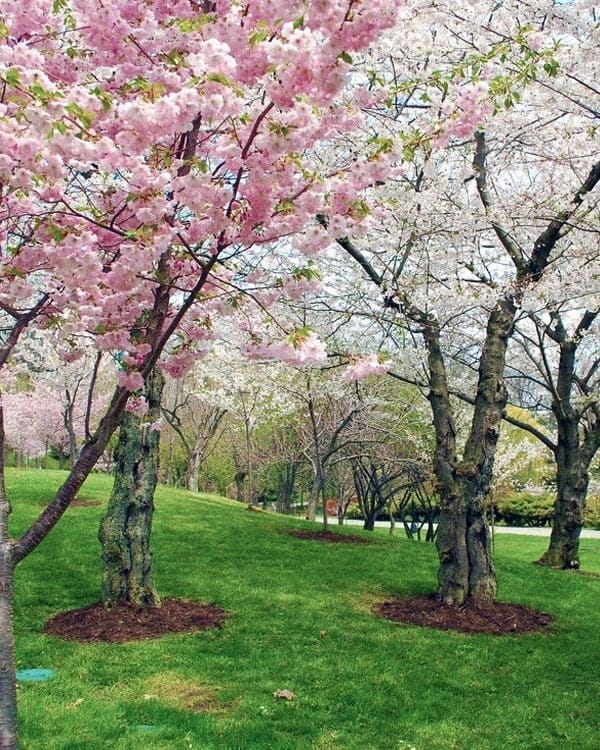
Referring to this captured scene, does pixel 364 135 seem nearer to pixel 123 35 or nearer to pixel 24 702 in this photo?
pixel 123 35

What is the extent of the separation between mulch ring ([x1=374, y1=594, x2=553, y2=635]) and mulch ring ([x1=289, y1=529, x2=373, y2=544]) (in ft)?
15.4

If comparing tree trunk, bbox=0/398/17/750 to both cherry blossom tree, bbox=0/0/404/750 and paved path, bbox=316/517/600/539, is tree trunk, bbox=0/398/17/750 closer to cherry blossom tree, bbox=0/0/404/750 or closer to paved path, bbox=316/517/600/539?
cherry blossom tree, bbox=0/0/404/750

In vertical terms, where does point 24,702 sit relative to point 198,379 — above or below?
below

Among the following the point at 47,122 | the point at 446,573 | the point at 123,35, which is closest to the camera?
the point at 47,122

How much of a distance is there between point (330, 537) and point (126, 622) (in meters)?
7.23

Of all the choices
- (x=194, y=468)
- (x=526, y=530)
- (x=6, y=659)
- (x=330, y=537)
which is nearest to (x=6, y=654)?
(x=6, y=659)

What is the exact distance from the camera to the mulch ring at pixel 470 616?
7.84 meters

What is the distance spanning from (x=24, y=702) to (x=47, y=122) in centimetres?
417

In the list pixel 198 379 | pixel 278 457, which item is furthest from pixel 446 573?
pixel 278 457

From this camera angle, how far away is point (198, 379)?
23.6 metres

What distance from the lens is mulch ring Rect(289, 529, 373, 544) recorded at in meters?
13.5

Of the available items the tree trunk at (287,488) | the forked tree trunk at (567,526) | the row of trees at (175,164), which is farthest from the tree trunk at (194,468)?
the row of trees at (175,164)

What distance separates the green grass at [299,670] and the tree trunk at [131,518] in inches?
32.5

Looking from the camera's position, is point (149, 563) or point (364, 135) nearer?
point (149, 563)
